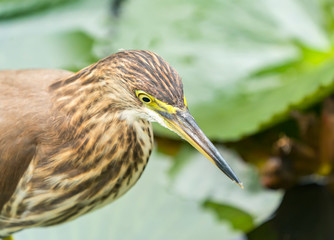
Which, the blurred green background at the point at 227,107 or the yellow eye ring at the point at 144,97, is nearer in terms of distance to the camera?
the yellow eye ring at the point at 144,97

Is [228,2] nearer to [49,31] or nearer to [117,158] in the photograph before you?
[49,31]

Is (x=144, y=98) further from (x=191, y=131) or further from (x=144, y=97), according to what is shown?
(x=191, y=131)

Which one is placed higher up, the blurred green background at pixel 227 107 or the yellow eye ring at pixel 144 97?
the yellow eye ring at pixel 144 97

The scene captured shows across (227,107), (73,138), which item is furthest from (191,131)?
(227,107)

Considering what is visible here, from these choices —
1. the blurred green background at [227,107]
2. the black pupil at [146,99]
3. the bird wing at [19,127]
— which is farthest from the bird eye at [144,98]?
the blurred green background at [227,107]

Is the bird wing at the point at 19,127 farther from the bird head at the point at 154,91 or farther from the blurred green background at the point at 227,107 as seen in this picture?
the blurred green background at the point at 227,107

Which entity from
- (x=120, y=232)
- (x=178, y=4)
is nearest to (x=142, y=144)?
→ (x=120, y=232)
